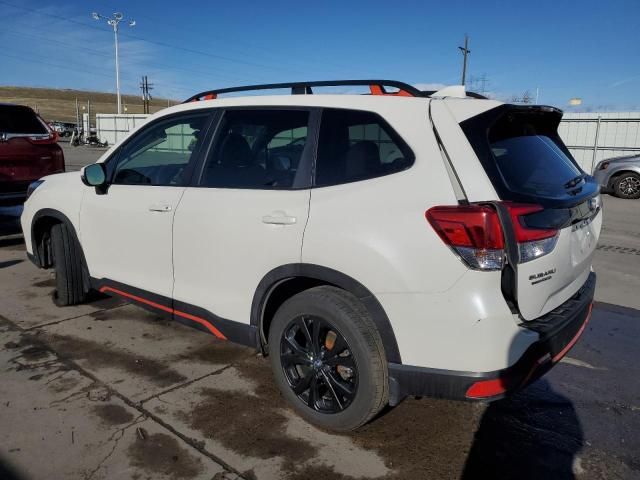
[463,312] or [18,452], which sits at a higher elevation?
[463,312]

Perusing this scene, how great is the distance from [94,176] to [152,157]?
0.45 m

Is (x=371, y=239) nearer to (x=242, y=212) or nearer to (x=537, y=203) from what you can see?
(x=537, y=203)

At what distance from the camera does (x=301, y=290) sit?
2.99 meters

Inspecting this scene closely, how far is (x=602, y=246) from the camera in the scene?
26.3 feet

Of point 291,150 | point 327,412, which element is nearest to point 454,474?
point 327,412

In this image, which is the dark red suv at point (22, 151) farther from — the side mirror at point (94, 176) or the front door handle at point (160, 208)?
the front door handle at point (160, 208)

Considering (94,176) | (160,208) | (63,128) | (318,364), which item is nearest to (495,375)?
(318,364)

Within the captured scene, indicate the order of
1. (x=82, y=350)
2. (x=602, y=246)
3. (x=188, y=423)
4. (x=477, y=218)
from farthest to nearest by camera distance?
(x=602, y=246)
(x=82, y=350)
(x=188, y=423)
(x=477, y=218)

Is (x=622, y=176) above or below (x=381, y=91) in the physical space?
below

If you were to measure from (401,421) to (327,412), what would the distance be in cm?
48

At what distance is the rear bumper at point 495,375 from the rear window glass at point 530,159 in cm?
64

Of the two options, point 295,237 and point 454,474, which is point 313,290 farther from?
point 454,474

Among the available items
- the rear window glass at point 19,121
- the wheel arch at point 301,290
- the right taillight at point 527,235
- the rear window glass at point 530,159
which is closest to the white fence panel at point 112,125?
the rear window glass at point 19,121

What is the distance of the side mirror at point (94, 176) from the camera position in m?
3.83
